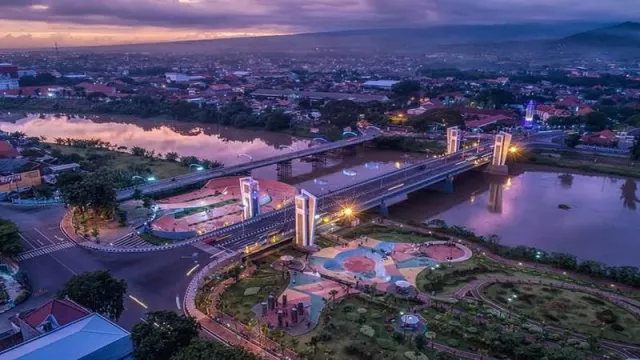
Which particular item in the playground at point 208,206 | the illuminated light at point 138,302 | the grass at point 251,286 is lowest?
the grass at point 251,286

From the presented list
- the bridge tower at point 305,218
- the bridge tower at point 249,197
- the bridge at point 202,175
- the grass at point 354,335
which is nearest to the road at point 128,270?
the bridge tower at point 305,218

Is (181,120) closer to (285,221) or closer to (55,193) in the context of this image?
(55,193)

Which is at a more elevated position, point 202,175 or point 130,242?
point 202,175

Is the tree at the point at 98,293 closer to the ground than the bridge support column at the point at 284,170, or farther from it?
farther from it

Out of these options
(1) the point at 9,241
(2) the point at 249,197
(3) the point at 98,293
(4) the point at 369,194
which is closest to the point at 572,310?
(4) the point at 369,194

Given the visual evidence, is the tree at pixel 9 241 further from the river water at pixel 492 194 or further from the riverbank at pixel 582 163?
the riverbank at pixel 582 163

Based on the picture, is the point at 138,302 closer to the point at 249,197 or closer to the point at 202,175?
the point at 249,197

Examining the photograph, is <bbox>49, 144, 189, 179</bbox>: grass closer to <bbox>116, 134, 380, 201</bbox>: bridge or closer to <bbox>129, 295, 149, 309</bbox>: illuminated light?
<bbox>116, 134, 380, 201</bbox>: bridge
